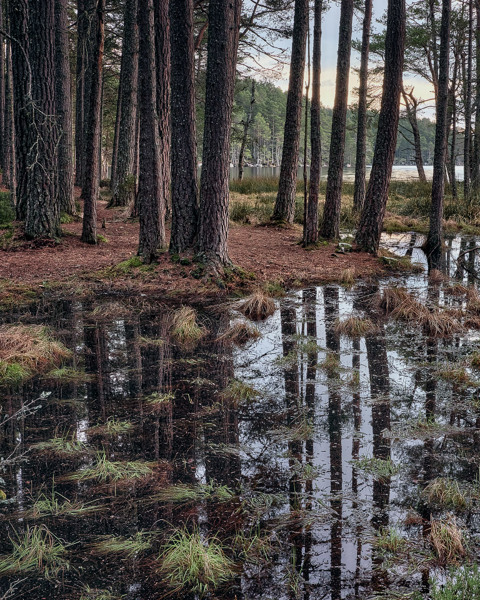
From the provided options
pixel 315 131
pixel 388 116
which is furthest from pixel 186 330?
pixel 388 116

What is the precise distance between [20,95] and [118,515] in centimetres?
1068

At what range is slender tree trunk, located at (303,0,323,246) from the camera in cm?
1150

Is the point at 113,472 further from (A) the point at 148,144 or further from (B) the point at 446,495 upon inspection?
(A) the point at 148,144

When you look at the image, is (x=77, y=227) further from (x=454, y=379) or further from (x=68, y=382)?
(x=454, y=379)

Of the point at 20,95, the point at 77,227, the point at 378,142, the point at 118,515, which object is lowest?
the point at 118,515

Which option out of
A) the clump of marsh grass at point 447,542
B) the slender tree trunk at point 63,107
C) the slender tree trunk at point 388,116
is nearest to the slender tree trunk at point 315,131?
the slender tree trunk at point 388,116

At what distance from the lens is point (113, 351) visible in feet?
20.5

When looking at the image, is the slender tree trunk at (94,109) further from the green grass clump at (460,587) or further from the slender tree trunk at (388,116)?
the green grass clump at (460,587)

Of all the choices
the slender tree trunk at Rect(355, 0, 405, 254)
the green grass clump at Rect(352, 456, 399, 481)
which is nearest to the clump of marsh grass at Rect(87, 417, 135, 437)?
the green grass clump at Rect(352, 456, 399, 481)

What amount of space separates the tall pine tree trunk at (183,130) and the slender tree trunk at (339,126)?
4.54 metres

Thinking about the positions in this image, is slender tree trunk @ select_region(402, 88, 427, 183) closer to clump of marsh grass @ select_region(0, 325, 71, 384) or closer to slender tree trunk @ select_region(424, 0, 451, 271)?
slender tree trunk @ select_region(424, 0, 451, 271)

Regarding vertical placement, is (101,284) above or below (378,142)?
below

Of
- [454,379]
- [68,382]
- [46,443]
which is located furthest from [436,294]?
[46,443]

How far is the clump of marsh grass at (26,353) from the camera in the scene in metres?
5.41
